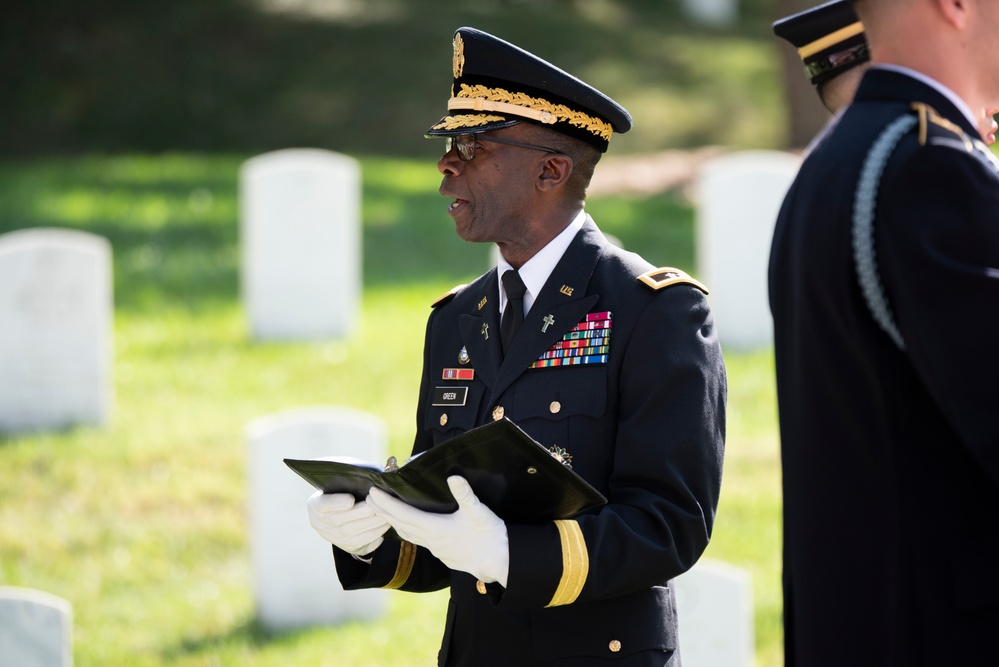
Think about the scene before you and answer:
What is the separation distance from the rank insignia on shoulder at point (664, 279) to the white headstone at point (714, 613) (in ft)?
6.17

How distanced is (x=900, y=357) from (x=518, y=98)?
4.18 feet

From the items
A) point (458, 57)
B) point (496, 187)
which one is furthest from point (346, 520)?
point (458, 57)

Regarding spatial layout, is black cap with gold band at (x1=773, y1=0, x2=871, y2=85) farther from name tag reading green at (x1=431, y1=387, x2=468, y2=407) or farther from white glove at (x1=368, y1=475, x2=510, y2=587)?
white glove at (x1=368, y1=475, x2=510, y2=587)

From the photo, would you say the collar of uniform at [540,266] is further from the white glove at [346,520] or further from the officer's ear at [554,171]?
the white glove at [346,520]

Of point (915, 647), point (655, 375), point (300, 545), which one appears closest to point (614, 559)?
point (655, 375)

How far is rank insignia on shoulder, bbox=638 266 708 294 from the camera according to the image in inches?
108

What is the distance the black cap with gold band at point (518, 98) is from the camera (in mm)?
2848

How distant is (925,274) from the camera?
1715mm

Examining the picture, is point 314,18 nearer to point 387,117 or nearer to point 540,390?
point 387,117

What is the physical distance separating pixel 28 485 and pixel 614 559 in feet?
17.9

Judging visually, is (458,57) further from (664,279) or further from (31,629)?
(31,629)

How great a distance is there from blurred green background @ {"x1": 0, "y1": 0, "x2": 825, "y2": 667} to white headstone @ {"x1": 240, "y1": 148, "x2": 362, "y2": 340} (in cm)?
29

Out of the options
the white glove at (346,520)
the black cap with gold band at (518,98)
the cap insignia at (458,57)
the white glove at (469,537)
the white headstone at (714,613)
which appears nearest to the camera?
the white glove at (469,537)

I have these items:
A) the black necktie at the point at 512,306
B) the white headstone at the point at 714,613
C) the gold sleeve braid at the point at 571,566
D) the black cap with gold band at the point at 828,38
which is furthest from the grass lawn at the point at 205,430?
the black cap with gold band at the point at 828,38
